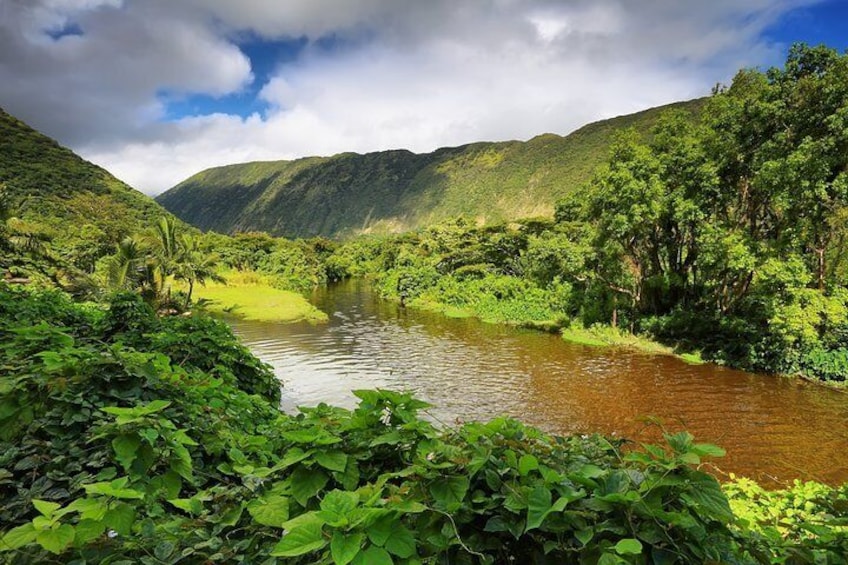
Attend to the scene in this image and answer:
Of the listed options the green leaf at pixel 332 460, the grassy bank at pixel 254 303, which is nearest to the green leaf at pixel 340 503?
the green leaf at pixel 332 460

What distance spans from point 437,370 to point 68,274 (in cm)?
1711

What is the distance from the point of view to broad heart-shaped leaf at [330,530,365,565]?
4.48 feet

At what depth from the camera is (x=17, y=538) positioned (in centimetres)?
158

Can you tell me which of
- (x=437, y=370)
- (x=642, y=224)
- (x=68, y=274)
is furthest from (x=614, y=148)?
(x=68, y=274)

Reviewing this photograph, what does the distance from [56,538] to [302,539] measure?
0.92 meters

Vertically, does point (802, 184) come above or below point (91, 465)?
above

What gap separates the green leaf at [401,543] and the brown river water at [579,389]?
6.07 m

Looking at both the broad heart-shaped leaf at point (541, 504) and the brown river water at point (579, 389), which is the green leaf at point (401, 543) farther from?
the brown river water at point (579, 389)

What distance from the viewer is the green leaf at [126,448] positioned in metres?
2.30

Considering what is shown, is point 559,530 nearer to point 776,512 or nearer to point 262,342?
point 776,512

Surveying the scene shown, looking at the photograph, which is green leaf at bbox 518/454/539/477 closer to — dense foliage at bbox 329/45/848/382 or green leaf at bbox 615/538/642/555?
green leaf at bbox 615/538/642/555

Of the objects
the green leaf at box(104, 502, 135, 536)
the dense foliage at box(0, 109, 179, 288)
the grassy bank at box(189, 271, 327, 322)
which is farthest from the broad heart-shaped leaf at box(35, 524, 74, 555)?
the grassy bank at box(189, 271, 327, 322)

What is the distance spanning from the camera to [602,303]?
26688 mm

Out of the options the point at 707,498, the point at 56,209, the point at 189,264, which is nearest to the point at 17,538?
the point at 707,498
